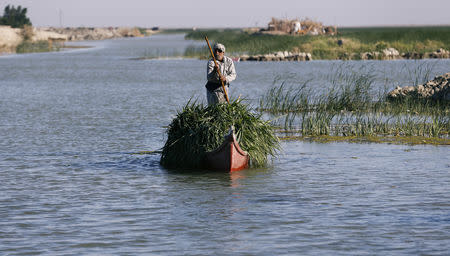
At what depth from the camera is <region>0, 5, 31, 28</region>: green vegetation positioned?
133 m

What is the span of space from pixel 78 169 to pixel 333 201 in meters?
6.20

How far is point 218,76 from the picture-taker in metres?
15.5

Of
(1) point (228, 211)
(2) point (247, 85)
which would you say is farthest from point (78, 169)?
(2) point (247, 85)

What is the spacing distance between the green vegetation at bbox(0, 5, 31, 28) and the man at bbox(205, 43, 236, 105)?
121870 mm

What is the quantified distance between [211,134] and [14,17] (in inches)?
5025

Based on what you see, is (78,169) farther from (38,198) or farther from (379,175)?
(379,175)

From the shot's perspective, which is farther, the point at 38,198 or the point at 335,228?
the point at 38,198

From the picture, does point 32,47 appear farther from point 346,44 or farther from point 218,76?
point 218,76

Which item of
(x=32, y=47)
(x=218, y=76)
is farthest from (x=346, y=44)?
(x=218, y=76)

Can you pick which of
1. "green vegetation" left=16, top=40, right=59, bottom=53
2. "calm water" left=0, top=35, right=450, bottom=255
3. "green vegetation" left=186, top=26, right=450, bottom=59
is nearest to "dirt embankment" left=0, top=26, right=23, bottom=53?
"green vegetation" left=16, top=40, right=59, bottom=53

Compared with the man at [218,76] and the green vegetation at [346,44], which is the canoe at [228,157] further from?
the green vegetation at [346,44]


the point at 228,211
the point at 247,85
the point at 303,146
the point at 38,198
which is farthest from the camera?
the point at 247,85

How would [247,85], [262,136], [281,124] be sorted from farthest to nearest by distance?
[247,85] → [281,124] → [262,136]

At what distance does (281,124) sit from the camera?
2281 centimetres
